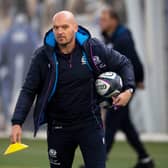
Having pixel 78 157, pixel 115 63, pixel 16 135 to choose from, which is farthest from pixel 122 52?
pixel 16 135

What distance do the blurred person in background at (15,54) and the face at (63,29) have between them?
8079mm

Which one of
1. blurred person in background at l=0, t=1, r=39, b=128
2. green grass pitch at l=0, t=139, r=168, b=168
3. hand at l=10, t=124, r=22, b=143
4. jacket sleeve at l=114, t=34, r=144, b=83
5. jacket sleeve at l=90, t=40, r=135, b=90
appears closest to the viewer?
hand at l=10, t=124, r=22, b=143

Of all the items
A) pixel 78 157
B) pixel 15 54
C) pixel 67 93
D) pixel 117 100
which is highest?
pixel 67 93

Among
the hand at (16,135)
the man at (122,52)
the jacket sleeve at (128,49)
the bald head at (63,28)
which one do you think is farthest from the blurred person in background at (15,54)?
the hand at (16,135)

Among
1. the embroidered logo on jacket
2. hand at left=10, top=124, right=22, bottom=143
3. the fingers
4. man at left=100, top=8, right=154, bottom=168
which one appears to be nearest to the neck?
the embroidered logo on jacket

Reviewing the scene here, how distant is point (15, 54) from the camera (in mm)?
14969

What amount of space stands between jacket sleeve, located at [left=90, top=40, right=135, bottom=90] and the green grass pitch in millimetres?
3495

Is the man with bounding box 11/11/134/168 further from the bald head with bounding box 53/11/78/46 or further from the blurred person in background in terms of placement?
the blurred person in background

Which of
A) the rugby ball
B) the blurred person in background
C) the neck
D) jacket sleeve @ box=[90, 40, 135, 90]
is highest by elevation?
the neck

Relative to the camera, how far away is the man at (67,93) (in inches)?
263

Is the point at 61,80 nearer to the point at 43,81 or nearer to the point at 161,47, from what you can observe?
the point at 43,81

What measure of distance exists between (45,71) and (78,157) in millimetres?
4754

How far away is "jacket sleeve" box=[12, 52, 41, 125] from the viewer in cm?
667

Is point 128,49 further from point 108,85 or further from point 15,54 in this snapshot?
point 15,54
